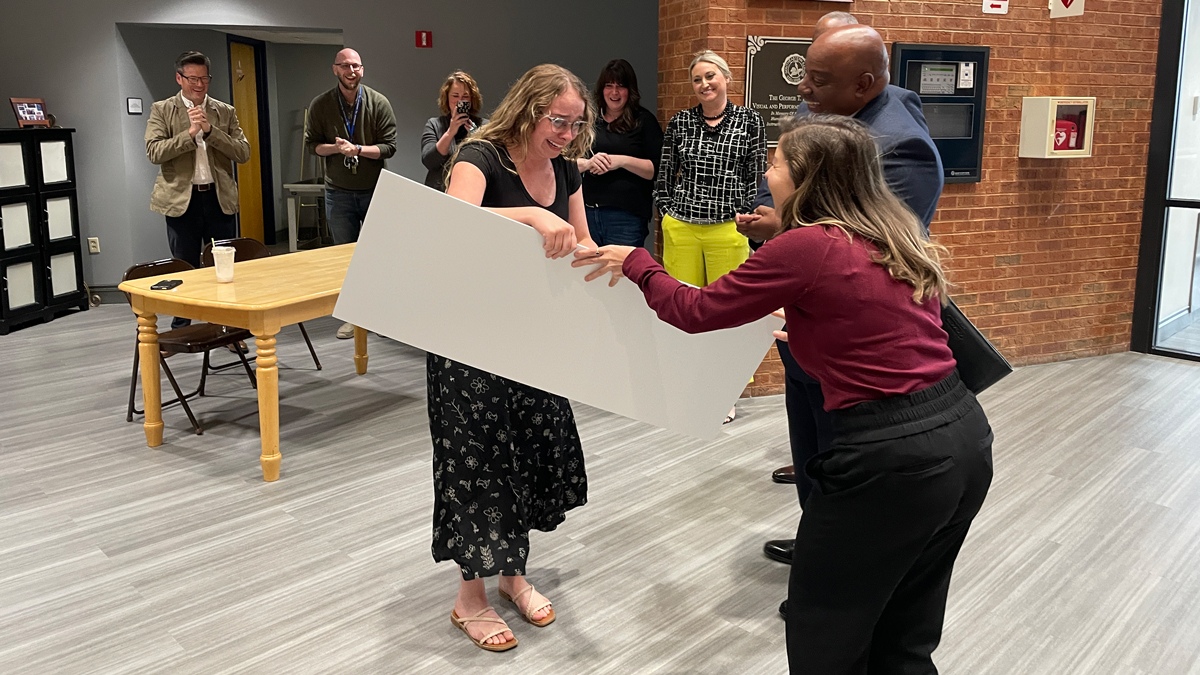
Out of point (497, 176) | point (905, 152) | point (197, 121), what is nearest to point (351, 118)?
point (197, 121)

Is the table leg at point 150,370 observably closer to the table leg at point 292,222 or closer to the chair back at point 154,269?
the chair back at point 154,269

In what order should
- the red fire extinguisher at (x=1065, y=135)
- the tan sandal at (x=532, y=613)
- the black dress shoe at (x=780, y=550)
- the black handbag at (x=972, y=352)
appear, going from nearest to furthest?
the black handbag at (x=972, y=352) < the tan sandal at (x=532, y=613) < the black dress shoe at (x=780, y=550) < the red fire extinguisher at (x=1065, y=135)

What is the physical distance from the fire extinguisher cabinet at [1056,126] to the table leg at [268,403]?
4254 mm

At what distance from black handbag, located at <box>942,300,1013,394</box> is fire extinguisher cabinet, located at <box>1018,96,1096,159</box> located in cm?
385

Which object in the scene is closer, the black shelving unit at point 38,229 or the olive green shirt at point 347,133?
the olive green shirt at point 347,133

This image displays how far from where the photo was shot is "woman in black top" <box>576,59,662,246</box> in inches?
194

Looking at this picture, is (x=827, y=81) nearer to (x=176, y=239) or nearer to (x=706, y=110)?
(x=706, y=110)

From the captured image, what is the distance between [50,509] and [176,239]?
286cm

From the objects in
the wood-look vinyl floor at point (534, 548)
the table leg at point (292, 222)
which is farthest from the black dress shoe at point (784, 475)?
the table leg at point (292, 222)

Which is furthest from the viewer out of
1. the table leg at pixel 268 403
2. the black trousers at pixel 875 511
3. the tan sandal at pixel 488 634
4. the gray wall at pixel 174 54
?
the gray wall at pixel 174 54

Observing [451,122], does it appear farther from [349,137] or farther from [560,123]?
A: [560,123]

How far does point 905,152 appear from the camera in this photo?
231cm

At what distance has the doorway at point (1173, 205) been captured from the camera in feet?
18.7

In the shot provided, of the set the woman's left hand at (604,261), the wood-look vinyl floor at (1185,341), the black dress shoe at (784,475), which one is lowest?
the black dress shoe at (784,475)
